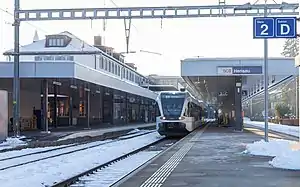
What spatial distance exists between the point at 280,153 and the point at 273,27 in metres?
4.73

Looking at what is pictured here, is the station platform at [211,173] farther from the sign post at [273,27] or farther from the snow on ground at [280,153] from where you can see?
the sign post at [273,27]

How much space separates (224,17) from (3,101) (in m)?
14.1

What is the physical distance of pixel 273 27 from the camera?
63.5 ft

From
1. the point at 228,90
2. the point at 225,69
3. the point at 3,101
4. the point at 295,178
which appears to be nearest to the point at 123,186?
the point at 295,178

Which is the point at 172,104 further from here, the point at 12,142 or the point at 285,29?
the point at 285,29

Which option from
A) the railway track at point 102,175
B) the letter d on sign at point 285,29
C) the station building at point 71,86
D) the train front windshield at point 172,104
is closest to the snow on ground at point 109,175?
the railway track at point 102,175

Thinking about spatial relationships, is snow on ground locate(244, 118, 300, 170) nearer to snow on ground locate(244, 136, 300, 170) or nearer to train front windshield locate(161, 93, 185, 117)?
snow on ground locate(244, 136, 300, 170)

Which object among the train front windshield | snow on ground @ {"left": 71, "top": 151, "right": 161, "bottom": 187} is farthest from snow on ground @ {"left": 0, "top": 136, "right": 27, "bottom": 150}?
snow on ground @ {"left": 71, "top": 151, "right": 161, "bottom": 187}

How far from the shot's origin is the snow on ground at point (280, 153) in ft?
47.5

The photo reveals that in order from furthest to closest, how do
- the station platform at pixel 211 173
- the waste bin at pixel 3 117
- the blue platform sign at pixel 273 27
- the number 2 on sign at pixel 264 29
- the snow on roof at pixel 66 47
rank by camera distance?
the snow on roof at pixel 66 47
the waste bin at pixel 3 117
the number 2 on sign at pixel 264 29
the blue platform sign at pixel 273 27
the station platform at pixel 211 173

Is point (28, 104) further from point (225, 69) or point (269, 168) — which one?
point (269, 168)

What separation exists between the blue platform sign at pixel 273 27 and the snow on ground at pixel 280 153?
4006 mm

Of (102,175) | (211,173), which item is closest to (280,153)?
(211,173)

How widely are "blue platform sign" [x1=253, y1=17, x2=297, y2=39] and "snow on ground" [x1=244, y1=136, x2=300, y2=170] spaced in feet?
13.1
